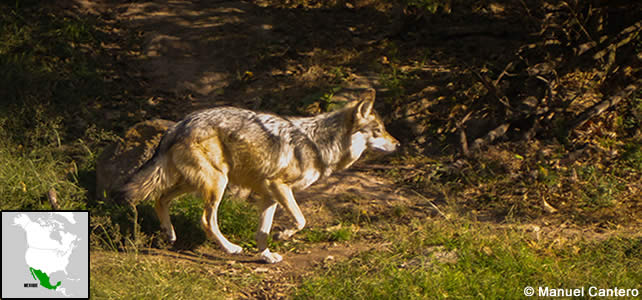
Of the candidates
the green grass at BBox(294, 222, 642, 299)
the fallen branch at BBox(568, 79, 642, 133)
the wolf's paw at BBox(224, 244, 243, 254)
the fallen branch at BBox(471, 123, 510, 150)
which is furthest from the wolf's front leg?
the fallen branch at BBox(568, 79, 642, 133)

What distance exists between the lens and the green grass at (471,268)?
4695 mm

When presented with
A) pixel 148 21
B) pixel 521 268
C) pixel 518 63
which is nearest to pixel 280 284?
pixel 521 268

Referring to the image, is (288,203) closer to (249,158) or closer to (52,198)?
(249,158)

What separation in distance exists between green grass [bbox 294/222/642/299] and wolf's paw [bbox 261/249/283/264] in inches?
25.9

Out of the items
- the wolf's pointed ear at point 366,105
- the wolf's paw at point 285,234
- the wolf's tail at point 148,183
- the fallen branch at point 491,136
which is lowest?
the wolf's paw at point 285,234

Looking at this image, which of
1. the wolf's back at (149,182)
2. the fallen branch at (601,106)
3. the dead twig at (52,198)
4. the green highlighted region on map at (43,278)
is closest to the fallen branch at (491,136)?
the fallen branch at (601,106)

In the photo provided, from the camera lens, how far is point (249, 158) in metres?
5.94

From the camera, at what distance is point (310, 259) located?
232 inches

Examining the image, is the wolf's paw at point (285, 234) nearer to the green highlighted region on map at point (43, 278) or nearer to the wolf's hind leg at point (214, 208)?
the wolf's hind leg at point (214, 208)

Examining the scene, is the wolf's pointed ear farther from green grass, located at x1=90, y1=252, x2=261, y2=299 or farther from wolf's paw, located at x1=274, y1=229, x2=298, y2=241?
green grass, located at x1=90, y1=252, x2=261, y2=299

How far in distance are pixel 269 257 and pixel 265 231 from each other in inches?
10.7

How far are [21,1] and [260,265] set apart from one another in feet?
33.2

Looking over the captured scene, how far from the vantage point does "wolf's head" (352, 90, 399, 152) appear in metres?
6.18

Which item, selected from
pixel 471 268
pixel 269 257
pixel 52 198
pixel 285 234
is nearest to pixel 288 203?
pixel 285 234
